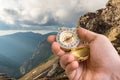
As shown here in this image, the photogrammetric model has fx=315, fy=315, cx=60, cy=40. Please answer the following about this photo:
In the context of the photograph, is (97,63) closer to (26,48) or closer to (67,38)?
(67,38)

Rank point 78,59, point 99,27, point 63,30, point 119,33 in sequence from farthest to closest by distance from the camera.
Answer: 1. point 99,27
2. point 119,33
3. point 63,30
4. point 78,59

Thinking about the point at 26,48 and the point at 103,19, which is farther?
the point at 26,48

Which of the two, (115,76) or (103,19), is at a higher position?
(115,76)

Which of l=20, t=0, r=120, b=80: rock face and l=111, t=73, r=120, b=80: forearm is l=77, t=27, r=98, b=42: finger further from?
l=20, t=0, r=120, b=80: rock face

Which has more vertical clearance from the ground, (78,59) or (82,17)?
(78,59)

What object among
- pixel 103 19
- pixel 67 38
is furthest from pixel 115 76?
pixel 103 19

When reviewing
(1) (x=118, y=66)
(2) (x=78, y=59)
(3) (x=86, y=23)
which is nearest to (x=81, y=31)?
(2) (x=78, y=59)

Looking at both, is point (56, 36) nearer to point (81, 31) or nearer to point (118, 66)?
point (81, 31)
